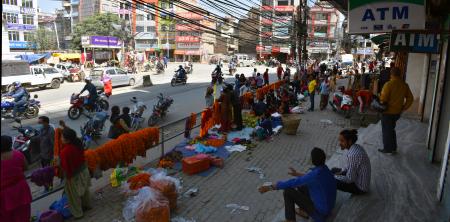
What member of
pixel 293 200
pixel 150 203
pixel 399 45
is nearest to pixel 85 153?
pixel 150 203

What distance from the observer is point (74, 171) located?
19.4 ft

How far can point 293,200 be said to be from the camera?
4.85 m

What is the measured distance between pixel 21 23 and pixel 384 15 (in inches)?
2383

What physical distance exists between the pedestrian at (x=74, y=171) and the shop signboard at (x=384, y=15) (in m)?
4.94

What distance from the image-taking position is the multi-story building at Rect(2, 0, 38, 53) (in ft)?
174

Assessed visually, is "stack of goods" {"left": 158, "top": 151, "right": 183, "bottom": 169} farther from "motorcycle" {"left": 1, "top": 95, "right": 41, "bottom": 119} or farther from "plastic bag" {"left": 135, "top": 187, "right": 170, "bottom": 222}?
"motorcycle" {"left": 1, "top": 95, "right": 41, "bottom": 119}

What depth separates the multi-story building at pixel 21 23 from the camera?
5294 centimetres

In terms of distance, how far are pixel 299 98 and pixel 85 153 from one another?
15356 mm

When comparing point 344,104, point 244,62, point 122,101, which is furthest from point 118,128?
point 244,62

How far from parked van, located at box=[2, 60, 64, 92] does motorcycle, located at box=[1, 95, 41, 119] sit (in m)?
8.20

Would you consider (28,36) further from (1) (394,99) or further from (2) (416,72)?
(1) (394,99)

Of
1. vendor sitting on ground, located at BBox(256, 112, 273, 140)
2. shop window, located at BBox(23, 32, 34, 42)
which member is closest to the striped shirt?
vendor sitting on ground, located at BBox(256, 112, 273, 140)

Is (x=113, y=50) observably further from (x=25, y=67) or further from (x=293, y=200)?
(x=293, y=200)

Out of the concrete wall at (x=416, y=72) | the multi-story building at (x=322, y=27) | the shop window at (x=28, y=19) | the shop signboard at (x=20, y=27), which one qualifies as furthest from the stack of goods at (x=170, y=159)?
the multi-story building at (x=322, y=27)
